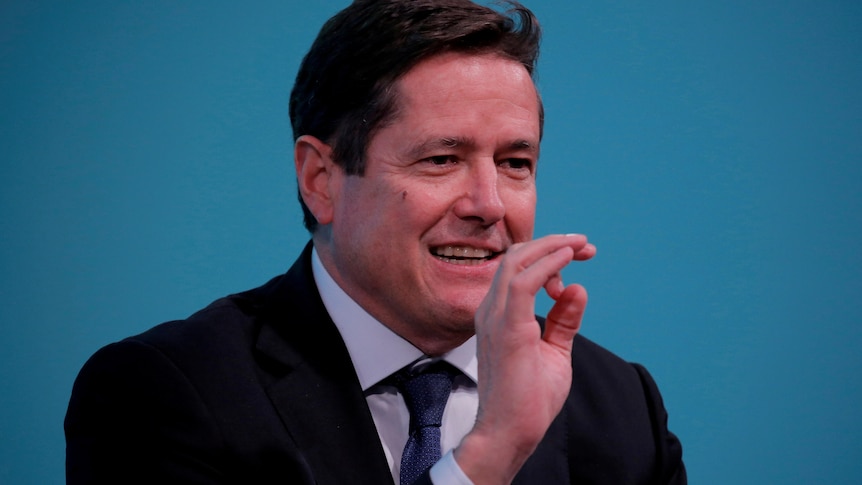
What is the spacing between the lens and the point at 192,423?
1.66 metres

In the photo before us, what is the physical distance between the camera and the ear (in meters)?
1.93

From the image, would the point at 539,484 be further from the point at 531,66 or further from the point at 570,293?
the point at 531,66

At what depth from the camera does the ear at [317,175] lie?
75.9 inches

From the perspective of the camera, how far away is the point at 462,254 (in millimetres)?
1772

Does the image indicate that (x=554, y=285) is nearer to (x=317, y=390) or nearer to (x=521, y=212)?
(x=521, y=212)

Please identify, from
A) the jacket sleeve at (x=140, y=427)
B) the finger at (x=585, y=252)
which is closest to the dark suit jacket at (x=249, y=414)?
the jacket sleeve at (x=140, y=427)

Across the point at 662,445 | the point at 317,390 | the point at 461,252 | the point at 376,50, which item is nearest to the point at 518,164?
the point at 461,252

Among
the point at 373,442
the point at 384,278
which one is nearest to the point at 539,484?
the point at 373,442

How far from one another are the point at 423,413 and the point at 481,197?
0.40 m

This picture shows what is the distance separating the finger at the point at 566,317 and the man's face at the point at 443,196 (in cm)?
17

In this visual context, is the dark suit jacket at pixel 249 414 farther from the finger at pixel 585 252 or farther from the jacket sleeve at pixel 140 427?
the finger at pixel 585 252

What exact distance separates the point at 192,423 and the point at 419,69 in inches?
29.3

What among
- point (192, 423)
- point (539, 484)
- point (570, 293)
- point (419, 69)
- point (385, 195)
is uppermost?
point (419, 69)

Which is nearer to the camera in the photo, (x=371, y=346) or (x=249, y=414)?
(x=249, y=414)
